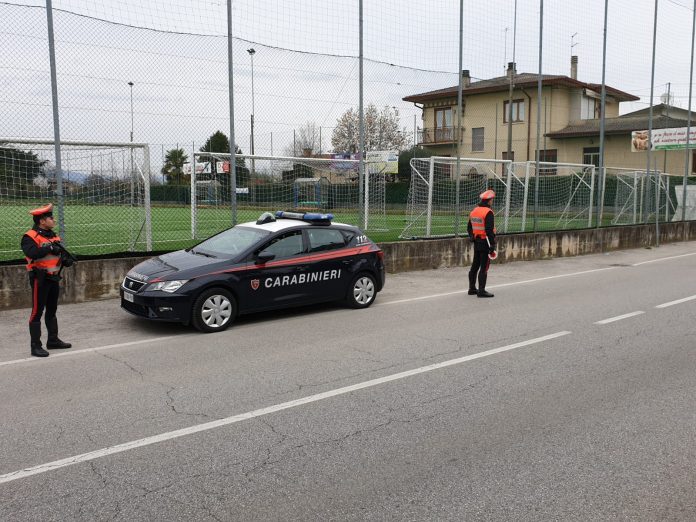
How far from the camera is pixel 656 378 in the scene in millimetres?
5871

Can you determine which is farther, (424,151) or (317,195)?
(424,151)

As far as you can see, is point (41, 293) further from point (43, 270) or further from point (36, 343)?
point (36, 343)

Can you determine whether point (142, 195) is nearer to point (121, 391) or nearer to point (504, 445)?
point (121, 391)

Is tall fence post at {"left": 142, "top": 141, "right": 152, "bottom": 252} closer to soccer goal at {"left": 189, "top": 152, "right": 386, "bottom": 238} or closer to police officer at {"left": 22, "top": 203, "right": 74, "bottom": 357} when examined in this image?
soccer goal at {"left": 189, "top": 152, "right": 386, "bottom": 238}

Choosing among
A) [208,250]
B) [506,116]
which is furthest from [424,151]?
[208,250]

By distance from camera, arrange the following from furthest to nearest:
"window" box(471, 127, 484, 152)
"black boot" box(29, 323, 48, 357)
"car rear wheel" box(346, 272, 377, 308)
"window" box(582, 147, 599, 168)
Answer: "window" box(582, 147, 599, 168) < "window" box(471, 127, 484, 152) < "car rear wheel" box(346, 272, 377, 308) < "black boot" box(29, 323, 48, 357)

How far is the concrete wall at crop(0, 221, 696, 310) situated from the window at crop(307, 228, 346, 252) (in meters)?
3.25

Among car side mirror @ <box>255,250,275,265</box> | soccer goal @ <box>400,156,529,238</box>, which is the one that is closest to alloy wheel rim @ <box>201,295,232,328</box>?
car side mirror @ <box>255,250,275,265</box>

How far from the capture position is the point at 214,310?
796 cm

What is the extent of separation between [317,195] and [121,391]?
542 inches

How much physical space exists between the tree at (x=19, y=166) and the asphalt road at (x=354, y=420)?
3.03 meters

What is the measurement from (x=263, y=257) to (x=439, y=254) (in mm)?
7294

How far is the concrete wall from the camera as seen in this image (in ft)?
31.0

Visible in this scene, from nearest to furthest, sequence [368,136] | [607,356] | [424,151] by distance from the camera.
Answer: [607,356] → [424,151] → [368,136]
